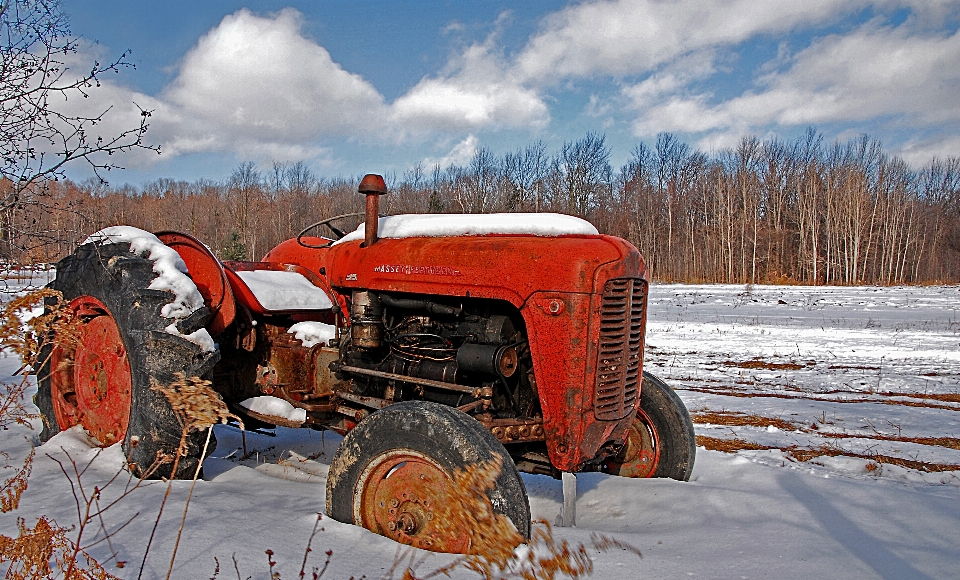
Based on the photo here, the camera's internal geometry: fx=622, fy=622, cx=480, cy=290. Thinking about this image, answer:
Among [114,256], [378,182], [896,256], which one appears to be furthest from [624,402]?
[896,256]

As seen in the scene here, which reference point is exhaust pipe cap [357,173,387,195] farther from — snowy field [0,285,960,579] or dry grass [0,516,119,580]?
dry grass [0,516,119,580]

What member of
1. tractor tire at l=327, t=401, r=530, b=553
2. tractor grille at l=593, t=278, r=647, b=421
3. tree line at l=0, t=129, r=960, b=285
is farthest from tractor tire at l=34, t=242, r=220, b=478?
tree line at l=0, t=129, r=960, b=285

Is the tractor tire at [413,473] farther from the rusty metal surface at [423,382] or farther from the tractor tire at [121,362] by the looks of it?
the tractor tire at [121,362]

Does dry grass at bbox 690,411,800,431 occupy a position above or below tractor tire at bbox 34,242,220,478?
below

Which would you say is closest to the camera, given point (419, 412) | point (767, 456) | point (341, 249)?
point (419, 412)

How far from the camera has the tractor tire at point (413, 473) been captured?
2.52m

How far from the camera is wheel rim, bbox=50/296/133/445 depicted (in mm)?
3916

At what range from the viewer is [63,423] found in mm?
4176

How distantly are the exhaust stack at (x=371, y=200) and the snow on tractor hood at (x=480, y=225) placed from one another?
0.08 m

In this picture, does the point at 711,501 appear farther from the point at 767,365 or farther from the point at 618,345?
the point at 767,365

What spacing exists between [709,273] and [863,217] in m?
10.9

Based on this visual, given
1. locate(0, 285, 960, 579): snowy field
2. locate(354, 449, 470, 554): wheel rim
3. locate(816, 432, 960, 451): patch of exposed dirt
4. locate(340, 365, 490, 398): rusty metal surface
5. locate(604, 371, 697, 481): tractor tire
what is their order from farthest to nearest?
locate(816, 432, 960, 451): patch of exposed dirt < locate(604, 371, 697, 481): tractor tire < locate(340, 365, 490, 398): rusty metal surface < locate(354, 449, 470, 554): wheel rim < locate(0, 285, 960, 579): snowy field

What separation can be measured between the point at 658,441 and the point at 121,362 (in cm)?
340

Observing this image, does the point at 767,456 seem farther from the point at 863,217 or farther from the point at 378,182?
the point at 863,217
